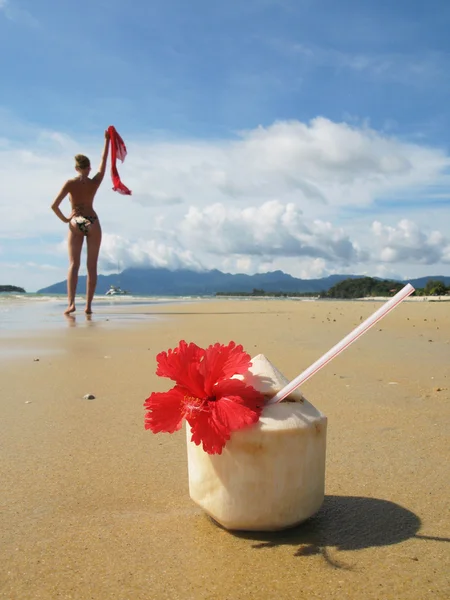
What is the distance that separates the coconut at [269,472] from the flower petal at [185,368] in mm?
167

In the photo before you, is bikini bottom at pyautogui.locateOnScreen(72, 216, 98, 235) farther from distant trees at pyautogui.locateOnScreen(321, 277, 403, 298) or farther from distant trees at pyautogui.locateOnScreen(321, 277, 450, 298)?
distant trees at pyautogui.locateOnScreen(321, 277, 403, 298)

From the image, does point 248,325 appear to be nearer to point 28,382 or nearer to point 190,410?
point 28,382

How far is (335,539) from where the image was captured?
1.50 m

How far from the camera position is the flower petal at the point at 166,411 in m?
1.56

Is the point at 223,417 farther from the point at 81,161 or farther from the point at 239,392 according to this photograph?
the point at 81,161

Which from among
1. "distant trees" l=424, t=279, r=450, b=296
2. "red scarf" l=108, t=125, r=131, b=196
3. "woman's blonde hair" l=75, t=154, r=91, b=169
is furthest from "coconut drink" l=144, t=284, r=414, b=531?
"distant trees" l=424, t=279, r=450, b=296

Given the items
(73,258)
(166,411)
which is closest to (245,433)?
(166,411)

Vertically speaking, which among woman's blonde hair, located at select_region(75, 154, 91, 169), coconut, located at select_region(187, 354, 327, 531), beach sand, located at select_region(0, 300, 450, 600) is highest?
woman's blonde hair, located at select_region(75, 154, 91, 169)

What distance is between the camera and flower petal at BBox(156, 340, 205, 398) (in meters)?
1.54

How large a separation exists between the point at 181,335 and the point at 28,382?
10.9 feet

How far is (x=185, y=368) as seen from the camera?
156cm

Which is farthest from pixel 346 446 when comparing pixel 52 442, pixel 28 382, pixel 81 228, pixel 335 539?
pixel 81 228

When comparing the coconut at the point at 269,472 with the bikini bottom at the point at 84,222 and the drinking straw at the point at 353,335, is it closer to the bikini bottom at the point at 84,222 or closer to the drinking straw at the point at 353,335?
the drinking straw at the point at 353,335

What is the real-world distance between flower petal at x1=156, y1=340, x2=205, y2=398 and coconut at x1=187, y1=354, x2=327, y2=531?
→ 0.55 feet
